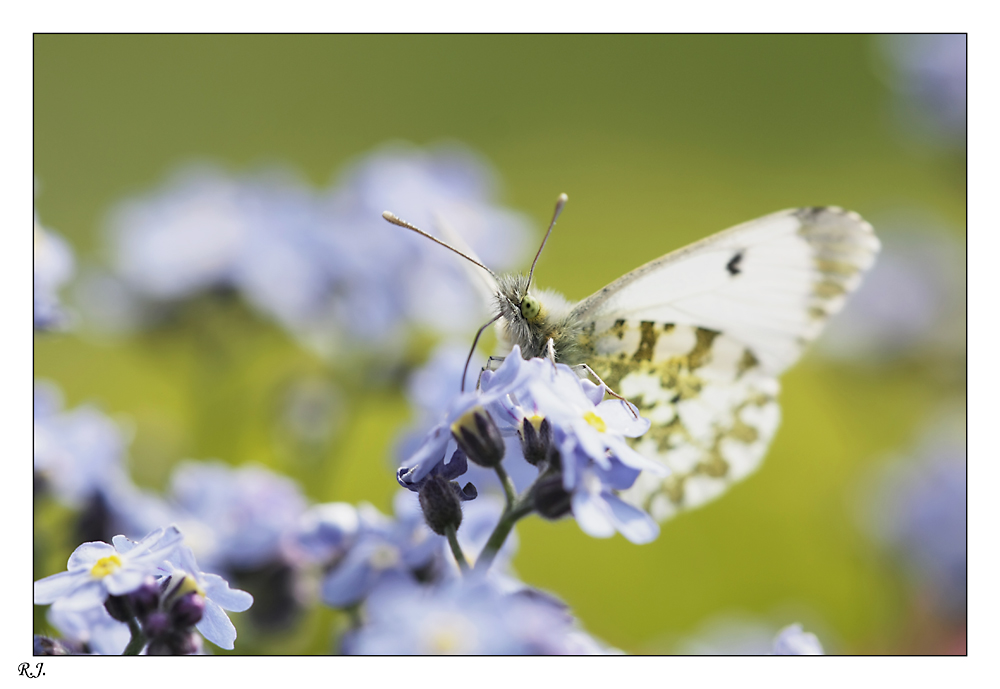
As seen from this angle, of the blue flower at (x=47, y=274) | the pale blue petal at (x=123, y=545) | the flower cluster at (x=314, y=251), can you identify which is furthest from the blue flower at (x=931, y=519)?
the blue flower at (x=47, y=274)

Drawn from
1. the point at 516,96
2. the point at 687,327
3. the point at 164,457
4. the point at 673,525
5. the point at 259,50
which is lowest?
the point at 673,525

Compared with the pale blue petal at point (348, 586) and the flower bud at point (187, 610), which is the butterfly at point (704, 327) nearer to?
the pale blue petal at point (348, 586)

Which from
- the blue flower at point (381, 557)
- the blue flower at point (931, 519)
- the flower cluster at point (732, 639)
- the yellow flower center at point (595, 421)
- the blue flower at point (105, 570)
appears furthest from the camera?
the blue flower at point (931, 519)

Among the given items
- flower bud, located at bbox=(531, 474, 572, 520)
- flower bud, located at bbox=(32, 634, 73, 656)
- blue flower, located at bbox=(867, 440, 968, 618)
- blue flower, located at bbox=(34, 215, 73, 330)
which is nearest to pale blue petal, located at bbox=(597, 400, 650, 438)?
flower bud, located at bbox=(531, 474, 572, 520)

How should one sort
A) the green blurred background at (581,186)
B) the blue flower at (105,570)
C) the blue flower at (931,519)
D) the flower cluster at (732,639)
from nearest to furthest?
the blue flower at (105,570)
the flower cluster at (732,639)
the blue flower at (931,519)
the green blurred background at (581,186)

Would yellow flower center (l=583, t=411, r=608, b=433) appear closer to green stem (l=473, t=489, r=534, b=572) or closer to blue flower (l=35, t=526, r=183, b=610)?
green stem (l=473, t=489, r=534, b=572)

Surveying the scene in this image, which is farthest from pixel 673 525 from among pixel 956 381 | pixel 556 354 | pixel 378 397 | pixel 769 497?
pixel 556 354

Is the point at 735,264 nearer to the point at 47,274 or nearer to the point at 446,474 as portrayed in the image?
the point at 446,474

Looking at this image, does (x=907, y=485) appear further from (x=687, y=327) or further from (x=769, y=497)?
(x=687, y=327)
